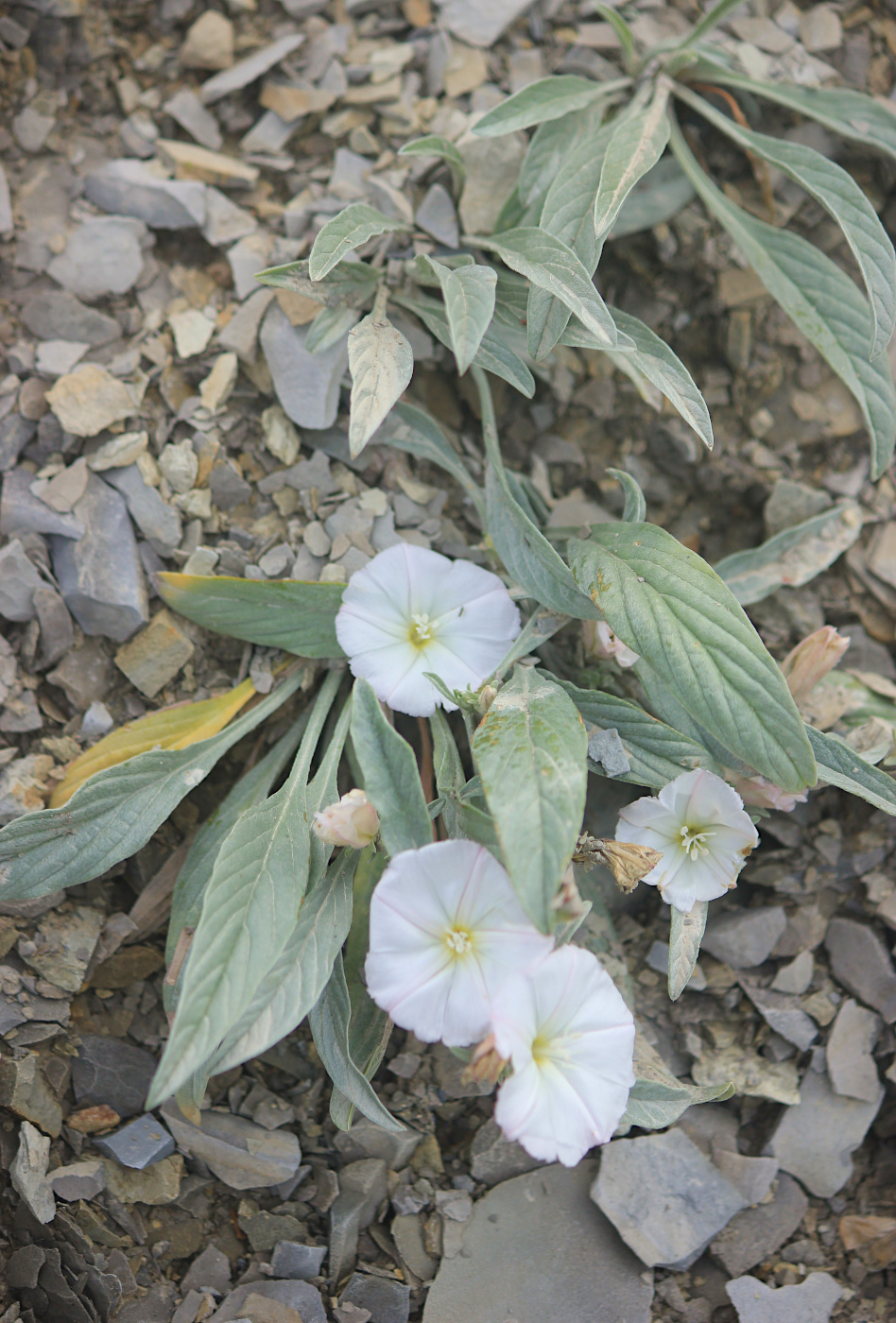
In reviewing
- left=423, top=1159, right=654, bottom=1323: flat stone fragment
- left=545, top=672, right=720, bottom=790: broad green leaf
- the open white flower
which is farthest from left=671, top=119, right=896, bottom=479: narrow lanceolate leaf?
left=423, top=1159, right=654, bottom=1323: flat stone fragment

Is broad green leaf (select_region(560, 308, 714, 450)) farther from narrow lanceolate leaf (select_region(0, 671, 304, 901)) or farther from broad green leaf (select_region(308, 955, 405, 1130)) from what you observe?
broad green leaf (select_region(308, 955, 405, 1130))

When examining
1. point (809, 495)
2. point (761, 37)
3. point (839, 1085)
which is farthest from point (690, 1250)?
point (761, 37)

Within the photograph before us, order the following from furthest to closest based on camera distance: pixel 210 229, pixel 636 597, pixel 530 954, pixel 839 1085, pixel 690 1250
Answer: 1. pixel 210 229
2. pixel 839 1085
3. pixel 690 1250
4. pixel 636 597
5. pixel 530 954

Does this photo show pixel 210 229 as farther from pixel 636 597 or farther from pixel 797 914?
pixel 797 914

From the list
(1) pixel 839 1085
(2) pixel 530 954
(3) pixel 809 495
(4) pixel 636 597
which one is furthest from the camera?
(3) pixel 809 495

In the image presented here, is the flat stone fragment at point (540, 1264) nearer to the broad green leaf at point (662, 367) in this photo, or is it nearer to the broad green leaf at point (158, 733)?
the broad green leaf at point (158, 733)

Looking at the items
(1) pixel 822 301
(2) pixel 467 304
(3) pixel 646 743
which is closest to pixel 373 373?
(2) pixel 467 304
